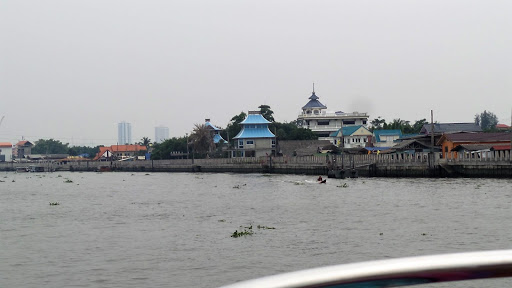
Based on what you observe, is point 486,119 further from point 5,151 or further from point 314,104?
point 5,151

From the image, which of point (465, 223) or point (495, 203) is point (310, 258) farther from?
point (495, 203)

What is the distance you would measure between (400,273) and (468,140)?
6056cm

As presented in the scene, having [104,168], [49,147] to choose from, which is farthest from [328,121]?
[49,147]

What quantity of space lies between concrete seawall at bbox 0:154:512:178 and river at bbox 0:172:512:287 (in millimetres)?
16287

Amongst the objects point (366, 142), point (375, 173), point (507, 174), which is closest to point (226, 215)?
point (507, 174)

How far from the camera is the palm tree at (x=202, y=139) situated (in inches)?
4227

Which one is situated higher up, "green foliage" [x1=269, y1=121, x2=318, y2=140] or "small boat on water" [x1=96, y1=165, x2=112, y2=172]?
"green foliage" [x1=269, y1=121, x2=318, y2=140]

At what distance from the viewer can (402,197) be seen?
33969mm

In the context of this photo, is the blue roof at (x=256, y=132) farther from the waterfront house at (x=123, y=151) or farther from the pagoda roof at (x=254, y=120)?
the waterfront house at (x=123, y=151)

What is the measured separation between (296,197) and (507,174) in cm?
1734

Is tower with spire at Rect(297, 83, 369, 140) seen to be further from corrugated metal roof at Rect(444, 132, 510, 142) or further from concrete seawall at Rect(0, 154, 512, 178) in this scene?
corrugated metal roof at Rect(444, 132, 510, 142)

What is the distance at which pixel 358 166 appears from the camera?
6312 cm

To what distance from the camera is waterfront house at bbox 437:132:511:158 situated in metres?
58.7

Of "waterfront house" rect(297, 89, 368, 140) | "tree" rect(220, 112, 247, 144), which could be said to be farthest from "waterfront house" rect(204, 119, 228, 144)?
"waterfront house" rect(297, 89, 368, 140)
